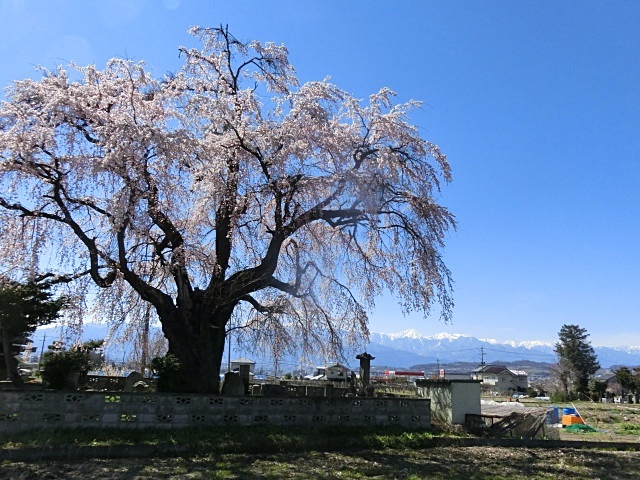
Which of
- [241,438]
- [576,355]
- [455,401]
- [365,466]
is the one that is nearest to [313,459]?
[365,466]

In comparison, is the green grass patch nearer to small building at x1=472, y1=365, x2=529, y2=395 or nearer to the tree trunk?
the tree trunk

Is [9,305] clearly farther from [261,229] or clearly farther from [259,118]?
[259,118]

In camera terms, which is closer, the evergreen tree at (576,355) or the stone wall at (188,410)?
the stone wall at (188,410)

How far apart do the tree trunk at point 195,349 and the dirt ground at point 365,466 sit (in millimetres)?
3225

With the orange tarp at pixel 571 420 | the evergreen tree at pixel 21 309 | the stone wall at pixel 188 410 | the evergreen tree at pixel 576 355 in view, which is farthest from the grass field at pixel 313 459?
the evergreen tree at pixel 576 355

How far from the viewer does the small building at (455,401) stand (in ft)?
51.4

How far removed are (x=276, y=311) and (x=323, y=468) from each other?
633cm

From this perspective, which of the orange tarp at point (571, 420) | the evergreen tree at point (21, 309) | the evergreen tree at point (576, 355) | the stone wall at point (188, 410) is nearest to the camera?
the stone wall at point (188, 410)

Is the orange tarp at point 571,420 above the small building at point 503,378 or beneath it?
above

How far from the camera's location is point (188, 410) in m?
11.6

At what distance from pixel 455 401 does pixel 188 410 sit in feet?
28.3

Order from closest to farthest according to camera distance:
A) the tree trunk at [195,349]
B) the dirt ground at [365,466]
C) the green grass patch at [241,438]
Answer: the dirt ground at [365,466] < the green grass patch at [241,438] < the tree trunk at [195,349]

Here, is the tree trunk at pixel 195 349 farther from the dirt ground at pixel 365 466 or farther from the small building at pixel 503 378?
the small building at pixel 503 378

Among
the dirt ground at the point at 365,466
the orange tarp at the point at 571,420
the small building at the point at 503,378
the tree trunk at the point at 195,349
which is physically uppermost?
the tree trunk at the point at 195,349
